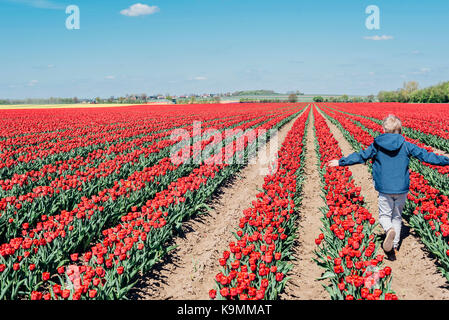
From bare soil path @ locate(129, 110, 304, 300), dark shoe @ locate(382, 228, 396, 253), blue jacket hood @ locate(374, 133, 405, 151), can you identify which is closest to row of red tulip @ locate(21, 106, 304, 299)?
bare soil path @ locate(129, 110, 304, 300)

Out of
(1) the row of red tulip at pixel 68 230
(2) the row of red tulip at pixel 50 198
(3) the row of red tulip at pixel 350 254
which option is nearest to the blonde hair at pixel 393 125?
(3) the row of red tulip at pixel 350 254

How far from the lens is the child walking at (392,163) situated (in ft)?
14.1

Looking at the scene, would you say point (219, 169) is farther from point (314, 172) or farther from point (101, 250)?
point (101, 250)

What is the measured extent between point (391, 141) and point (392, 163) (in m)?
0.34

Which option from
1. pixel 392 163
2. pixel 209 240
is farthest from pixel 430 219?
pixel 209 240

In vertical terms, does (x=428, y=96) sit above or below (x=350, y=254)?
above

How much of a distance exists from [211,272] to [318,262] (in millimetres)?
1645

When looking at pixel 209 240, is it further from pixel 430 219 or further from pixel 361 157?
pixel 430 219

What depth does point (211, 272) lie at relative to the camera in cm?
457

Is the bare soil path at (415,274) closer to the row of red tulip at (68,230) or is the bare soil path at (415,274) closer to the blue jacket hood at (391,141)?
the blue jacket hood at (391,141)

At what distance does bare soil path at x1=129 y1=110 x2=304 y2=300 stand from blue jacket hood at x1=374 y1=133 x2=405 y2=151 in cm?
288

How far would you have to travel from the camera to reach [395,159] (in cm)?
438
